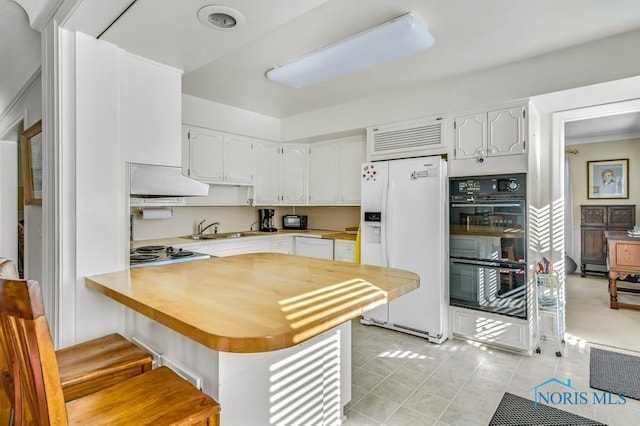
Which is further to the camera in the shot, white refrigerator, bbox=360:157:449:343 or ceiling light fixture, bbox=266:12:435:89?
white refrigerator, bbox=360:157:449:343

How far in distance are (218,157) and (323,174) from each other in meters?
1.41

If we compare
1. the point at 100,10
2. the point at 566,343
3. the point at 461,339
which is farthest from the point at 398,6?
the point at 566,343

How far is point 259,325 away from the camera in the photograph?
3.28ft

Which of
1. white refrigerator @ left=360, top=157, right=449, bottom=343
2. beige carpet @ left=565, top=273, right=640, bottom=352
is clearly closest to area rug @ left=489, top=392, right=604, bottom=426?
white refrigerator @ left=360, top=157, right=449, bottom=343

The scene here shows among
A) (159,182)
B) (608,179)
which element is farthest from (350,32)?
(608,179)

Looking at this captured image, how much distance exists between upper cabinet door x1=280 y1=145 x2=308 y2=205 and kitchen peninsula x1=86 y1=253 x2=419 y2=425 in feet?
9.34

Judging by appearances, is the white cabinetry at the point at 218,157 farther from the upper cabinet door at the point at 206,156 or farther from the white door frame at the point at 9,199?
the white door frame at the point at 9,199

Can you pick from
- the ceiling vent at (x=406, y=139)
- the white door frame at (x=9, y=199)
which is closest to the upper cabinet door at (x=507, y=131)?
the ceiling vent at (x=406, y=139)

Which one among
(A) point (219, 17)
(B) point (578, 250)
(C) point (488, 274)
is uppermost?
(A) point (219, 17)

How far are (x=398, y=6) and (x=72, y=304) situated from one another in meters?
2.53

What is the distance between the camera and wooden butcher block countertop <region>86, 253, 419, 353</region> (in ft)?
3.18

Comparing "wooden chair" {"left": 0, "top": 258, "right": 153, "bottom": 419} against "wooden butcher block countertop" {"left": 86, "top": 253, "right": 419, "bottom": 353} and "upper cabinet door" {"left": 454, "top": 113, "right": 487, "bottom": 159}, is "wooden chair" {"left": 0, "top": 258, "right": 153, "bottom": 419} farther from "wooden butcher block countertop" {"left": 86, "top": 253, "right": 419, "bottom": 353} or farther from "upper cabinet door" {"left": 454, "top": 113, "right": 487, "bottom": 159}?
"upper cabinet door" {"left": 454, "top": 113, "right": 487, "bottom": 159}

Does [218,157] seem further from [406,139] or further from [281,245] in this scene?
[406,139]

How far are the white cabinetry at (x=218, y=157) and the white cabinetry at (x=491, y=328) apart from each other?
9.47 feet
